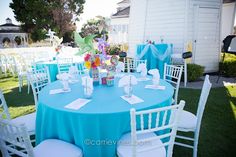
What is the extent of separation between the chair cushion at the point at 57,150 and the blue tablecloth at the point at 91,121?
62 mm

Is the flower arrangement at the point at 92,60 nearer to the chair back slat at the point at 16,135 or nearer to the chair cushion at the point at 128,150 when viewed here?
the chair cushion at the point at 128,150

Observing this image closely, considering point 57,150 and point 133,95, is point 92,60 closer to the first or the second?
point 133,95

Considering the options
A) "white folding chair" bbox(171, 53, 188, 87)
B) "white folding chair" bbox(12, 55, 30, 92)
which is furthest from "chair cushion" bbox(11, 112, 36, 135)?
"white folding chair" bbox(171, 53, 188, 87)

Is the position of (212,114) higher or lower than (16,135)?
lower

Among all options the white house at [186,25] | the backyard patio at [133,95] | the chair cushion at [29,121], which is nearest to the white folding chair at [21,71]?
the backyard patio at [133,95]

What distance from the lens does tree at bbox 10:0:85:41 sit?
64.5ft

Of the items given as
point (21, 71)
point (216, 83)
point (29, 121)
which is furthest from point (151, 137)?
point (21, 71)

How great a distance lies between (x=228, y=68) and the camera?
6902mm

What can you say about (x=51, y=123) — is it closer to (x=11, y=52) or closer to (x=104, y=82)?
(x=104, y=82)

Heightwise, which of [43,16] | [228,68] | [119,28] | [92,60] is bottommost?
[228,68]

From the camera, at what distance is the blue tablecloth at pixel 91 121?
5.63 ft

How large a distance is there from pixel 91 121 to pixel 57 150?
45 centimetres

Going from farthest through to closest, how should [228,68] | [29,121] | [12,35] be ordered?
1. [12,35]
2. [228,68]
3. [29,121]

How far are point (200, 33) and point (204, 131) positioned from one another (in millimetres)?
4896
